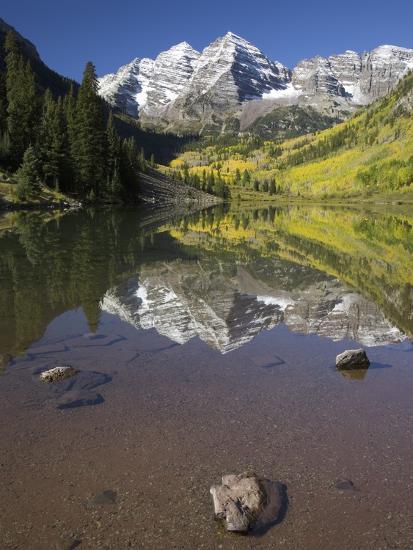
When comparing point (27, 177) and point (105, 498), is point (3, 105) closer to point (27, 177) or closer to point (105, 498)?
point (27, 177)

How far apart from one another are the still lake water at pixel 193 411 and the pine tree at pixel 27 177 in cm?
6180

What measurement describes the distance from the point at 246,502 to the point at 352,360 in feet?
26.2

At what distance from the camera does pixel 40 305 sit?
21.9m

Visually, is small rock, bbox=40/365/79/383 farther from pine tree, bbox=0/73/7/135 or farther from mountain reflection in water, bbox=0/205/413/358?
pine tree, bbox=0/73/7/135

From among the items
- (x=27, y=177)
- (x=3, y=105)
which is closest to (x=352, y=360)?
(x=27, y=177)

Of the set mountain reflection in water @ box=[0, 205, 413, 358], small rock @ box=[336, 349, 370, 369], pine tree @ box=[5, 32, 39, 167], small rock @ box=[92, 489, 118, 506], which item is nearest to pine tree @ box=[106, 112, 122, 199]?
pine tree @ box=[5, 32, 39, 167]

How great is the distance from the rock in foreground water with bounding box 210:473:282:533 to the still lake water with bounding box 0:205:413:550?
0.24 metres

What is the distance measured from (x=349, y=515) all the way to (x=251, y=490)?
1.77 meters

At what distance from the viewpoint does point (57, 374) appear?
13.7 metres

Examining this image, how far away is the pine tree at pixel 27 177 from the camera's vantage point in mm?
84125

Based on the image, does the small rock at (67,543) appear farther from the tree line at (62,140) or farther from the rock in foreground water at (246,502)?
the tree line at (62,140)

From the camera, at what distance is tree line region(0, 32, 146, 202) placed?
99.6 meters

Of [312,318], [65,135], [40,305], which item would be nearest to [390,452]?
[312,318]

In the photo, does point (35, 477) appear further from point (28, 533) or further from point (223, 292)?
point (223, 292)
